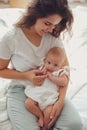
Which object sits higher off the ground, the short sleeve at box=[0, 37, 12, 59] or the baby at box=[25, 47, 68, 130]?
the short sleeve at box=[0, 37, 12, 59]

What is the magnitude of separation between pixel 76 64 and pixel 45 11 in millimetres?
532

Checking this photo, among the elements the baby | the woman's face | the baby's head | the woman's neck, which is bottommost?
the baby

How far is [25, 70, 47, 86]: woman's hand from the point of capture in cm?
132

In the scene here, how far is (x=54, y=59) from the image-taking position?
51.1 inches

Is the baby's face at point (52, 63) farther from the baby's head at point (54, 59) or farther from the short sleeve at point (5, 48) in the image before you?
the short sleeve at point (5, 48)

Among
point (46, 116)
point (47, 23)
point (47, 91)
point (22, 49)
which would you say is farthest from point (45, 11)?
point (46, 116)

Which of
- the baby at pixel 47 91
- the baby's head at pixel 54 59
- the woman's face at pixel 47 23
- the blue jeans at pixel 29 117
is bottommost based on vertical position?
the blue jeans at pixel 29 117

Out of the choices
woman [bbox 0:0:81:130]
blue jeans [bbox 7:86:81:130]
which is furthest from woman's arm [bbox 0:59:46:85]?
blue jeans [bbox 7:86:81:130]

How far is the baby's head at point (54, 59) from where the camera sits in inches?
51.3

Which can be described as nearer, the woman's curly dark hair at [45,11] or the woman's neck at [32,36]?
the woman's curly dark hair at [45,11]

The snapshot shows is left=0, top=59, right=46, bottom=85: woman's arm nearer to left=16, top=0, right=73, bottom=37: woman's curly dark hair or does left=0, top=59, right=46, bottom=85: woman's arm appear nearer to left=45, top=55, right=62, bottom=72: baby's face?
left=45, top=55, right=62, bottom=72: baby's face

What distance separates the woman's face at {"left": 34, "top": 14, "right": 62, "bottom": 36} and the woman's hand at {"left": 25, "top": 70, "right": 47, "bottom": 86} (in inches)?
6.9

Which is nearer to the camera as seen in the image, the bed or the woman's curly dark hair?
the woman's curly dark hair

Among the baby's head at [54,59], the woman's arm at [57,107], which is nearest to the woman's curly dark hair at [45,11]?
the baby's head at [54,59]
